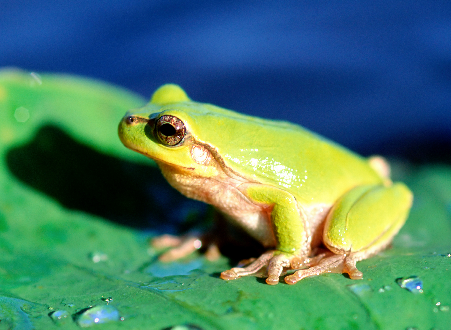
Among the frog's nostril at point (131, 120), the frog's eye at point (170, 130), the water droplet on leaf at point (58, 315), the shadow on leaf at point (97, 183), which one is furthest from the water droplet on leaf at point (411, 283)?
the shadow on leaf at point (97, 183)

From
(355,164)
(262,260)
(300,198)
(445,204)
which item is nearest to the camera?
(262,260)

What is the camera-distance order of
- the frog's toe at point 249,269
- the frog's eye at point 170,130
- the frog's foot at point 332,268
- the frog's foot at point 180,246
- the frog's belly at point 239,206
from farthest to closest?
1. the frog's foot at point 180,246
2. the frog's belly at point 239,206
3. the frog's eye at point 170,130
4. the frog's toe at point 249,269
5. the frog's foot at point 332,268

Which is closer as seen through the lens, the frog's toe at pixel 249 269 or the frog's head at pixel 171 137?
the frog's toe at pixel 249 269

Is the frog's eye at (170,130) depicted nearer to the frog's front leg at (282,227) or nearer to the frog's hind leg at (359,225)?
the frog's front leg at (282,227)

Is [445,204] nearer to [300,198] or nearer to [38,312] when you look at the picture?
[300,198]

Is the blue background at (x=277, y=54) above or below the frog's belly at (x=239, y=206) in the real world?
above

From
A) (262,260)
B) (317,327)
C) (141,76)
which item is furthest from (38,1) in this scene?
(317,327)

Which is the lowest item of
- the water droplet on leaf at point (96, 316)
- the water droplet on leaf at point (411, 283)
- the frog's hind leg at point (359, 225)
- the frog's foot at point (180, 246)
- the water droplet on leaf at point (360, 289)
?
the water droplet on leaf at point (96, 316)

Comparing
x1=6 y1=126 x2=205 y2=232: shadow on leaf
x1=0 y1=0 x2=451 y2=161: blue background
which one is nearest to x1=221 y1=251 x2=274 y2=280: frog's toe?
x1=6 y1=126 x2=205 y2=232: shadow on leaf
